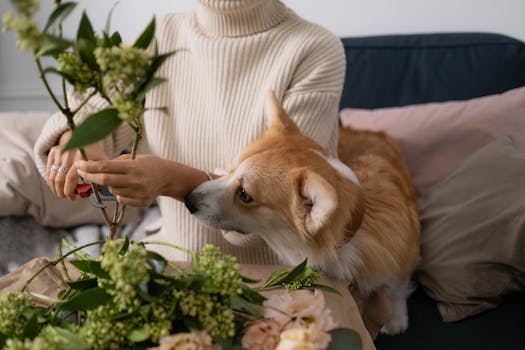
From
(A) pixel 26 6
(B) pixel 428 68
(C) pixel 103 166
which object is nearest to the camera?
(A) pixel 26 6

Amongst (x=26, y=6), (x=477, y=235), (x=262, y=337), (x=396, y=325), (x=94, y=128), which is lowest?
(x=396, y=325)

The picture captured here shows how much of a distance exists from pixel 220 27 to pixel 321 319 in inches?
37.8

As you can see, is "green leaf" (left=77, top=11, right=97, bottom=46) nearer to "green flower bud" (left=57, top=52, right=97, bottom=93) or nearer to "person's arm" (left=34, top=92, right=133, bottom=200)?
"green flower bud" (left=57, top=52, right=97, bottom=93)

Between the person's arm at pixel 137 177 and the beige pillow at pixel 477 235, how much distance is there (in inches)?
29.6

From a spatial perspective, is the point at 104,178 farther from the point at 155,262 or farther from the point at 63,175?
the point at 155,262

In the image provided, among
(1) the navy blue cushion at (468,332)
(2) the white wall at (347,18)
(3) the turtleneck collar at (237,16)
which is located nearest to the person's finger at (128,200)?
(3) the turtleneck collar at (237,16)

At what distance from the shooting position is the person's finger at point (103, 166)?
801mm

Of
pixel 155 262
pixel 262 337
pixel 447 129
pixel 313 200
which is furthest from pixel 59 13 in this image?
pixel 447 129

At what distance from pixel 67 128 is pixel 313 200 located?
0.54 m

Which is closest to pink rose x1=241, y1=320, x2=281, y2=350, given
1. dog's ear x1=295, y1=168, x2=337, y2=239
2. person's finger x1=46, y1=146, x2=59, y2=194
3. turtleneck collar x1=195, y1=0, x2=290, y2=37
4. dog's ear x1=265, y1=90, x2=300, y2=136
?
dog's ear x1=295, y1=168, x2=337, y2=239

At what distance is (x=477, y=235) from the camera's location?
1382 mm

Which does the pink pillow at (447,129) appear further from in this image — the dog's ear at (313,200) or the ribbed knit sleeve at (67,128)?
the ribbed knit sleeve at (67,128)

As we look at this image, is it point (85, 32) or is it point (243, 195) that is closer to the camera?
point (85, 32)

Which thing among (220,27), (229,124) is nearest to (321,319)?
(229,124)
